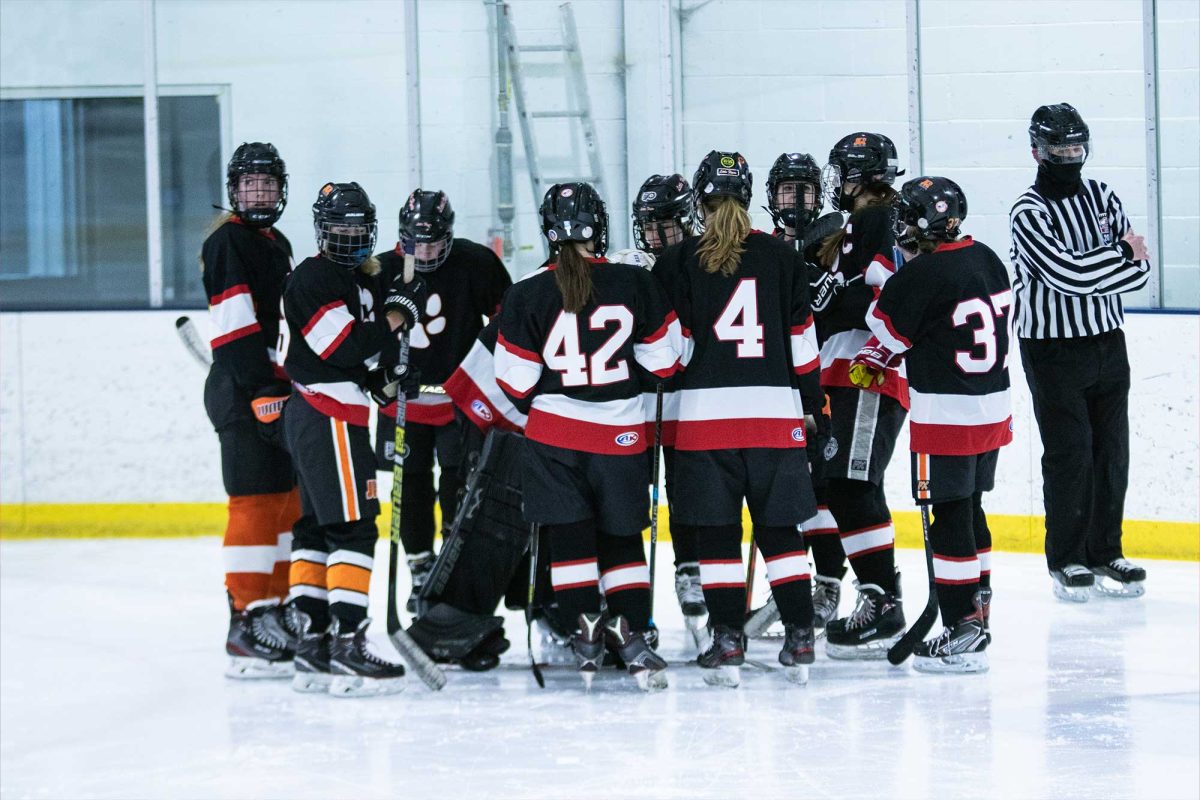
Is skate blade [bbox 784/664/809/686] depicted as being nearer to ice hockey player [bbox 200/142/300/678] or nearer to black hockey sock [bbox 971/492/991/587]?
black hockey sock [bbox 971/492/991/587]

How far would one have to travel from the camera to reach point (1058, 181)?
4.66 metres

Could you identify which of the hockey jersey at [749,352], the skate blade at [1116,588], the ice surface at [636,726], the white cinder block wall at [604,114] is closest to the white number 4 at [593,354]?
the hockey jersey at [749,352]

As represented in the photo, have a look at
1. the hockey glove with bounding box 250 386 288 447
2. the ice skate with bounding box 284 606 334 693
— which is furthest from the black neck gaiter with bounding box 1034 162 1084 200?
the ice skate with bounding box 284 606 334 693

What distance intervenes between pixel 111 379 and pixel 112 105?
Answer: 5.09ft

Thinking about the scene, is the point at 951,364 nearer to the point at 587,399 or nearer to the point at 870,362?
the point at 870,362

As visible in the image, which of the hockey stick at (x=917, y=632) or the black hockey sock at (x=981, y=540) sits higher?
the black hockey sock at (x=981, y=540)

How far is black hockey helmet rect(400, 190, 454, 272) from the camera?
164 inches

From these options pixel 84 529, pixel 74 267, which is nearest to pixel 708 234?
pixel 84 529

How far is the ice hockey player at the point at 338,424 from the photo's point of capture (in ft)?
12.6

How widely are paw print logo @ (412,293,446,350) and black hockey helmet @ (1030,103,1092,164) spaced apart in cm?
184

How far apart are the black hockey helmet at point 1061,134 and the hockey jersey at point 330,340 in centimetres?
204

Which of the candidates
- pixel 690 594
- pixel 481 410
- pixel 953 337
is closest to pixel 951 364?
pixel 953 337

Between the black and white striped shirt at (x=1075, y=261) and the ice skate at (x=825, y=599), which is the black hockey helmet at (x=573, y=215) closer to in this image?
the ice skate at (x=825, y=599)

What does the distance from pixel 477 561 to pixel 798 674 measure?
883mm
